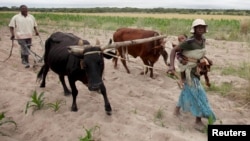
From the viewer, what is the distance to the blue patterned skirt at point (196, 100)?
597 cm

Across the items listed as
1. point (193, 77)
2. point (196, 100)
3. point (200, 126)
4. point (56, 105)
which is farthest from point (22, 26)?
point (200, 126)

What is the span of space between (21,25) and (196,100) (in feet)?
20.2

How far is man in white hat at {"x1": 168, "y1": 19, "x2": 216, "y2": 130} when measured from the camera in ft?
19.1

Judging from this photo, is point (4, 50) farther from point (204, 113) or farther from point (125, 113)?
point (204, 113)

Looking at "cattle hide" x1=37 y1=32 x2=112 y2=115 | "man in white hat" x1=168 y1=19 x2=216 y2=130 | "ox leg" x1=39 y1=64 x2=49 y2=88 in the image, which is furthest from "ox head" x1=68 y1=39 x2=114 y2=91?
"ox leg" x1=39 y1=64 x2=49 y2=88

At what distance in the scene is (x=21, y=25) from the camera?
10195 millimetres

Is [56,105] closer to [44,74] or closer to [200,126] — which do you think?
[44,74]

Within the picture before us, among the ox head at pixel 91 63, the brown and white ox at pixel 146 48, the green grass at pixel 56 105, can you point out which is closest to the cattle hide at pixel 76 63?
the ox head at pixel 91 63

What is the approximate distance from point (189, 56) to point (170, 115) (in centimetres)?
125

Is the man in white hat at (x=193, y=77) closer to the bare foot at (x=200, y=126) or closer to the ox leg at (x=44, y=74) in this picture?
the bare foot at (x=200, y=126)

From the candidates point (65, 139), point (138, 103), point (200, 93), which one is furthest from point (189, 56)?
point (65, 139)

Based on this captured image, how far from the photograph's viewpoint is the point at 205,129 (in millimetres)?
→ 6035

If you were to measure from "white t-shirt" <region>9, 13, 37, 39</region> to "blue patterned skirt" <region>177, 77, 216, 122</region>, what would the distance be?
5810 mm

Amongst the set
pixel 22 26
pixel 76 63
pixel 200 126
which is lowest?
pixel 200 126
